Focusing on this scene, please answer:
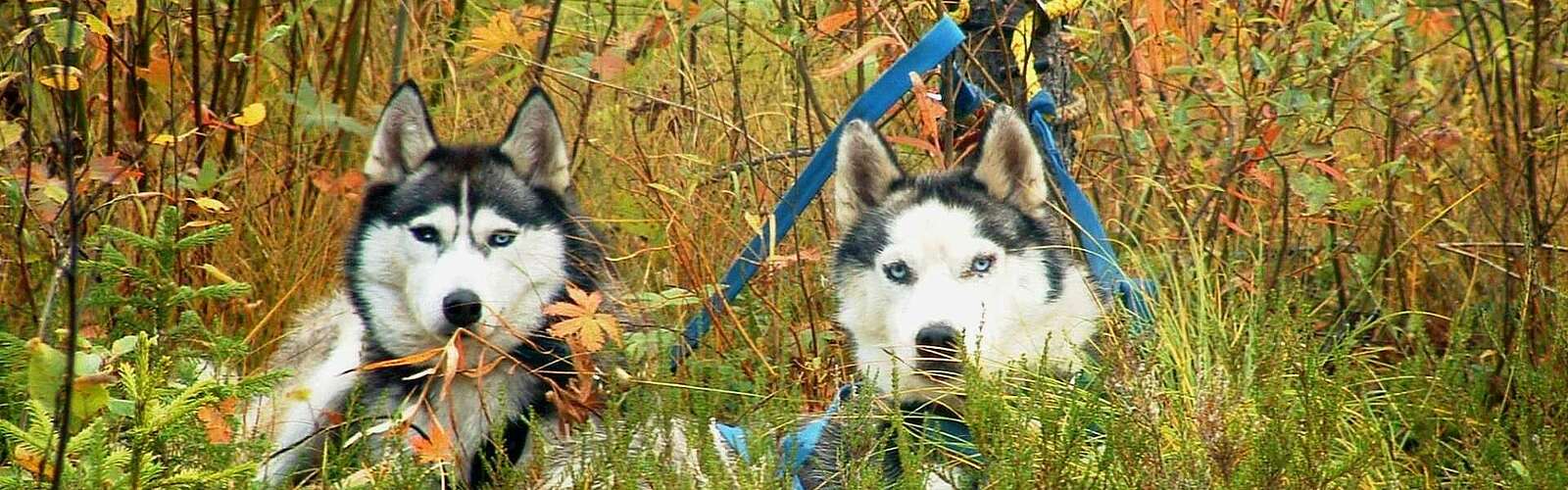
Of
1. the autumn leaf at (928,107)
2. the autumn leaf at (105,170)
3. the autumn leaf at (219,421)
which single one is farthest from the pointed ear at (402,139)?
the autumn leaf at (928,107)

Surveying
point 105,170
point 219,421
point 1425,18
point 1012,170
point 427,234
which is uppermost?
point 1425,18

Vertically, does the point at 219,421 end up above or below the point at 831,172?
below

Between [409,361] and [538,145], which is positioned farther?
[538,145]

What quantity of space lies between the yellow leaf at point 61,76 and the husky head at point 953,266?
1.49 m

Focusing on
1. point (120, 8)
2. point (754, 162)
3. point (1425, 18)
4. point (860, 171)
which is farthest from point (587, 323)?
point (1425, 18)

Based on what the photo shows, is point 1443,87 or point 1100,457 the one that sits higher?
point 1443,87

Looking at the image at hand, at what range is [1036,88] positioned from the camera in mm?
3881

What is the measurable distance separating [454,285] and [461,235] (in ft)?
0.53

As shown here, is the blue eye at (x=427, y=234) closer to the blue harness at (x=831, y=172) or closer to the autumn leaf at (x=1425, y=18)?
the blue harness at (x=831, y=172)

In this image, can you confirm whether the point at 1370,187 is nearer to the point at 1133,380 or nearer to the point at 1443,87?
the point at 1443,87

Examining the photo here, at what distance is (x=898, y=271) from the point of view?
11.1 ft

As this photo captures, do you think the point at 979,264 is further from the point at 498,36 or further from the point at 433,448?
the point at 498,36

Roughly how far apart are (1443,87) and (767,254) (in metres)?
3.26

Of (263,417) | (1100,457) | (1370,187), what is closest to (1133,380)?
(1100,457)
